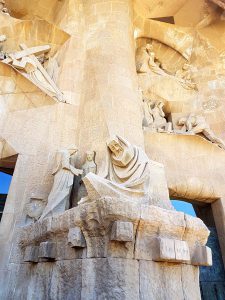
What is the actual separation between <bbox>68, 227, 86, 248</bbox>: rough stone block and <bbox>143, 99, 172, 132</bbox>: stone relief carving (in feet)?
14.4

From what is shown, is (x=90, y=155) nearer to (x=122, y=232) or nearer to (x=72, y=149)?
(x=72, y=149)

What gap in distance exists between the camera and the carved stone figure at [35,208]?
4707 millimetres

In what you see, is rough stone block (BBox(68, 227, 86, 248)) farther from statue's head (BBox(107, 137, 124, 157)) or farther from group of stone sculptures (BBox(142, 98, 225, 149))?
group of stone sculptures (BBox(142, 98, 225, 149))

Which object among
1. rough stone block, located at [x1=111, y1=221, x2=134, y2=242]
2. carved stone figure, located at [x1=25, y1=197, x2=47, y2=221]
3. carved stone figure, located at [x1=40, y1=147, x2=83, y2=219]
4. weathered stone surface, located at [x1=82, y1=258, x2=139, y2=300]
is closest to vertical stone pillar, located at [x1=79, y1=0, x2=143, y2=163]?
carved stone figure, located at [x1=40, y1=147, x2=83, y2=219]

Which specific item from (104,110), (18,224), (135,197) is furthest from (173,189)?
(18,224)

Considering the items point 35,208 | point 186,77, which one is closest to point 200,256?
point 35,208

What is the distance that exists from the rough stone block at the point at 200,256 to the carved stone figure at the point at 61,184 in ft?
6.93

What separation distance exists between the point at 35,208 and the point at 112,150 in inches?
70.3

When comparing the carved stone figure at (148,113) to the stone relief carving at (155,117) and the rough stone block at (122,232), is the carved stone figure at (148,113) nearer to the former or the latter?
the stone relief carving at (155,117)

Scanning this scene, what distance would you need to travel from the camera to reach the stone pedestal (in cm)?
300

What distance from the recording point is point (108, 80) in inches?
257

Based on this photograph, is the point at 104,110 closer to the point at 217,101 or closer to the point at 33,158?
the point at 33,158

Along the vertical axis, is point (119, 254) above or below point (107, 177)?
below

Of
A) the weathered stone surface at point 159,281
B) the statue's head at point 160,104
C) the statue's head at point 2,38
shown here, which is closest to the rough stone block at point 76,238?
the weathered stone surface at point 159,281
